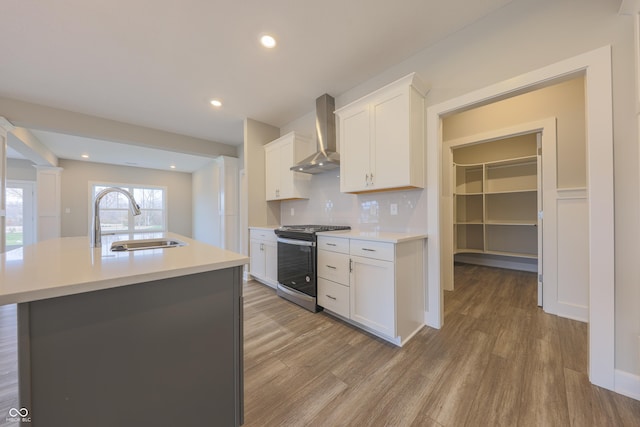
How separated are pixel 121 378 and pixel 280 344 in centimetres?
126

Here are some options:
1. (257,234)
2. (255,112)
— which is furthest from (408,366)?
(255,112)

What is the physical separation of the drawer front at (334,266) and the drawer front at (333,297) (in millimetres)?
58

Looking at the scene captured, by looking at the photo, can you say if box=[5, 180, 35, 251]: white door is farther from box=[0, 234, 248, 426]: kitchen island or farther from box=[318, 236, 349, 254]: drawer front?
box=[318, 236, 349, 254]: drawer front

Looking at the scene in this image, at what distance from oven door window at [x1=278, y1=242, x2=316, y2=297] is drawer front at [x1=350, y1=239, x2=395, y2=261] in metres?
0.55

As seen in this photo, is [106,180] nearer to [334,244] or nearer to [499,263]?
[334,244]

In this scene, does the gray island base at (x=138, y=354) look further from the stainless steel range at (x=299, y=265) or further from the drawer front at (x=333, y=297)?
the stainless steel range at (x=299, y=265)

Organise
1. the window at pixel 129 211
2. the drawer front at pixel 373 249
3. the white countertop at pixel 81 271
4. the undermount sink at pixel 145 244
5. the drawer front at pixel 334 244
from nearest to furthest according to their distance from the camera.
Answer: the white countertop at pixel 81 271
the undermount sink at pixel 145 244
the drawer front at pixel 373 249
the drawer front at pixel 334 244
the window at pixel 129 211

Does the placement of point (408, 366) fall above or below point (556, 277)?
below

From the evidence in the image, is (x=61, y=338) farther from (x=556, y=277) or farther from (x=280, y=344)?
(x=556, y=277)

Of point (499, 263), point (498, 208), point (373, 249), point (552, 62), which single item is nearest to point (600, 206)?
point (552, 62)

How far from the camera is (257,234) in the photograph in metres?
3.54

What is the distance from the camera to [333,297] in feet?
7.63

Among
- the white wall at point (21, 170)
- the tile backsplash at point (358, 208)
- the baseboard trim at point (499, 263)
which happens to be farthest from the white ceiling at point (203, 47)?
the white wall at point (21, 170)

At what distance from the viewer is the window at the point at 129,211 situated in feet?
21.9
